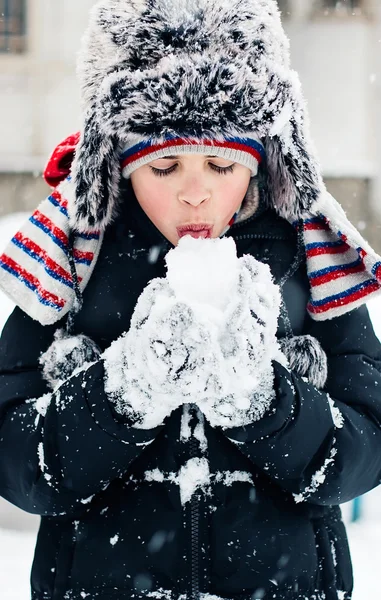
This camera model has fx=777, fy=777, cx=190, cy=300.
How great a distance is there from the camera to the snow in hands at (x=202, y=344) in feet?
3.62

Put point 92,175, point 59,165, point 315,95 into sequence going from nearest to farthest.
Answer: point 92,175, point 59,165, point 315,95

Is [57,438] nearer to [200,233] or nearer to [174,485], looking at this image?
[174,485]

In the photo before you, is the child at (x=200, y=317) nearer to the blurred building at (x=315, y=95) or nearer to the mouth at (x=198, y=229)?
the mouth at (x=198, y=229)

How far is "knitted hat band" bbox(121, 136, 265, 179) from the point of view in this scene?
1291 millimetres

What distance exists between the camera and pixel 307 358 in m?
1.34

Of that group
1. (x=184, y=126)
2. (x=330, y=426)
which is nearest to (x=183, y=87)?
(x=184, y=126)

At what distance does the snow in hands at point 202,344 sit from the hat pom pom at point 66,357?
0.13 m

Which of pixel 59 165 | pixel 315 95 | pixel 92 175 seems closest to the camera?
pixel 92 175

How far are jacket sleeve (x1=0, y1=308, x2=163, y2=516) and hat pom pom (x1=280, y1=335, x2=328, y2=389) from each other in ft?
0.93

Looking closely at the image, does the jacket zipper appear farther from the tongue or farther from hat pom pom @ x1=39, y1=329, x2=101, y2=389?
the tongue

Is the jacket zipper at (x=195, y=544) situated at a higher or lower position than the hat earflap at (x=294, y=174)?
lower

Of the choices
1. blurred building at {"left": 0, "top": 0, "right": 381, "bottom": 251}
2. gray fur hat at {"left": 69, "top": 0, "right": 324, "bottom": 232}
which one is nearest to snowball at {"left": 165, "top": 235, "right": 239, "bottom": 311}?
gray fur hat at {"left": 69, "top": 0, "right": 324, "bottom": 232}

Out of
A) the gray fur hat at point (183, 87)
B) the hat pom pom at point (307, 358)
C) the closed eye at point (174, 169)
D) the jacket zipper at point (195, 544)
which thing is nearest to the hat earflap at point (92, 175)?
the gray fur hat at point (183, 87)

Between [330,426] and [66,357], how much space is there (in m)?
0.46
